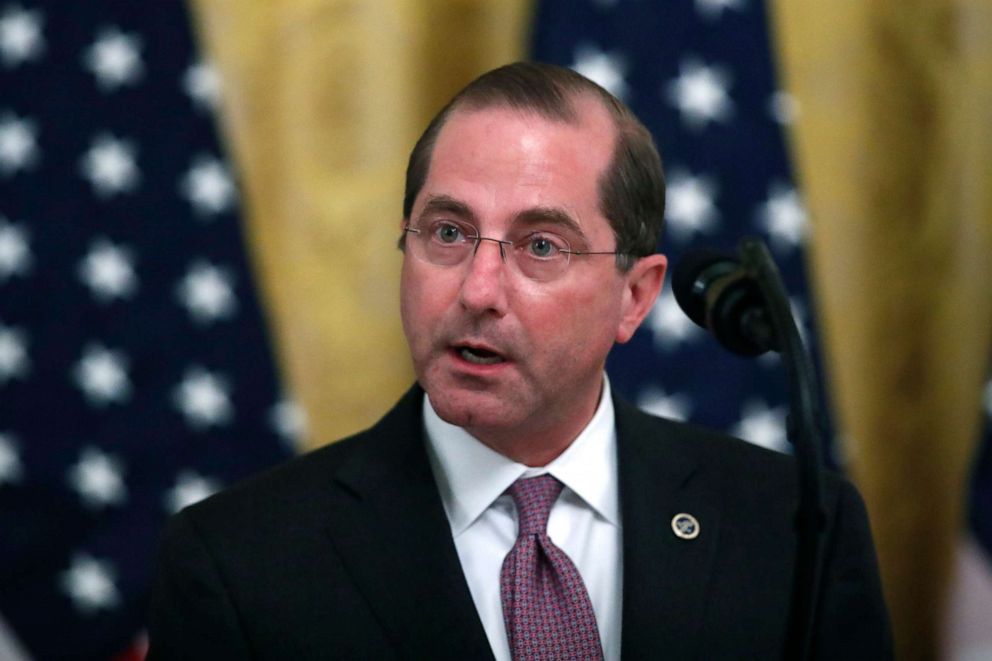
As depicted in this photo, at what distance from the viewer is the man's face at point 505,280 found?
63.0 inches

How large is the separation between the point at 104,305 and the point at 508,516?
1.29m

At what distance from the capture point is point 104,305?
2600 millimetres

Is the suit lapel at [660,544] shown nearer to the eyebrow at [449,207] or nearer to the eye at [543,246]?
the eye at [543,246]

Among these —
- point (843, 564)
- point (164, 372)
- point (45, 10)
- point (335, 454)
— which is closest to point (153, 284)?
point (164, 372)

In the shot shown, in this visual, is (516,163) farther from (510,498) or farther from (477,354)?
(510,498)

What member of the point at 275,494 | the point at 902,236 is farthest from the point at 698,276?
the point at 902,236

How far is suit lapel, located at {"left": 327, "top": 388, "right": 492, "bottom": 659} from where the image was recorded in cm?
163

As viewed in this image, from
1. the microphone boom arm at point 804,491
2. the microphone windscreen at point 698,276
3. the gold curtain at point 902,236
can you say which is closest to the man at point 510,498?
the microphone windscreen at point 698,276

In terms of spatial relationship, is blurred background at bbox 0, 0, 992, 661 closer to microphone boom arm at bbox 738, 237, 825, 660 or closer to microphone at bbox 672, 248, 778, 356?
microphone at bbox 672, 248, 778, 356

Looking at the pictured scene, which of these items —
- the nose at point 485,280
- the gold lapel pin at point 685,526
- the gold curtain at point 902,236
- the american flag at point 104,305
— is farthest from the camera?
the gold curtain at point 902,236

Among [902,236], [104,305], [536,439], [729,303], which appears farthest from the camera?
[902,236]

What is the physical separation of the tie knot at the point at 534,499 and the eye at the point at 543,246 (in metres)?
0.35

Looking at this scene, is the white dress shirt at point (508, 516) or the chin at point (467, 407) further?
the white dress shirt at point (508, 516)

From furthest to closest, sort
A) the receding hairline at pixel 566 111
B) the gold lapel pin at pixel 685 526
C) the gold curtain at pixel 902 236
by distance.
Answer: the gold curtain at pixel 902 236
the gold lapel pin at pixel 685 526
the receding hairline at pixel 566 111
